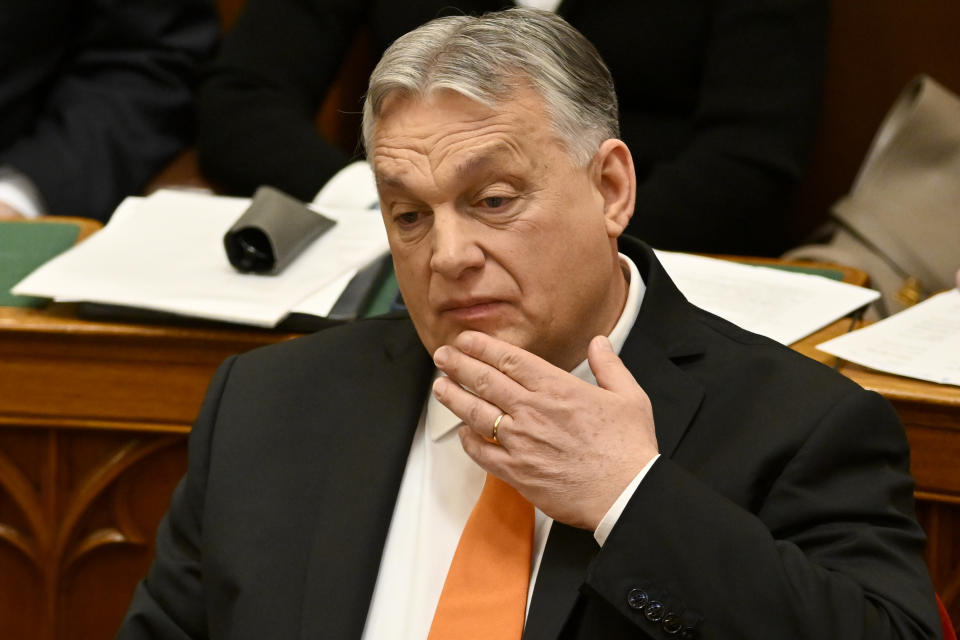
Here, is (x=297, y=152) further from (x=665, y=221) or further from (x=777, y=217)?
(x=777, y=217)

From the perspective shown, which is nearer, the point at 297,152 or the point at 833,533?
the point at 833,533

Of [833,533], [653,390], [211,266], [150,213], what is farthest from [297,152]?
[833,533]

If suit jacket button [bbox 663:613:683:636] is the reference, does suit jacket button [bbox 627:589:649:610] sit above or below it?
above

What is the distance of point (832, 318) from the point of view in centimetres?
176

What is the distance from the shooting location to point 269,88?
2768 millimetres

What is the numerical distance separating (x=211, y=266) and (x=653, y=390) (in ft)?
2.89

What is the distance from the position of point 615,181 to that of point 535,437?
34 centimetres

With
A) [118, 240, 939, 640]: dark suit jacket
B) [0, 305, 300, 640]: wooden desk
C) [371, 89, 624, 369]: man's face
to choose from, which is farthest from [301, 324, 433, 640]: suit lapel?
[0, 305, 300, 640]: wooden desk

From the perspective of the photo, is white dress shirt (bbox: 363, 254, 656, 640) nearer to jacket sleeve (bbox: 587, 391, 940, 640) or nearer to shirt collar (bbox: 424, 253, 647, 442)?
shirt collar (bbox: 424, 253, 647, 442)

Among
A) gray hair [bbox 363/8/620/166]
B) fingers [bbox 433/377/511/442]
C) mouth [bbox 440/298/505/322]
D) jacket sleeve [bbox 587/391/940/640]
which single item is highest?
gray hair [bbox 363/8/620/166]

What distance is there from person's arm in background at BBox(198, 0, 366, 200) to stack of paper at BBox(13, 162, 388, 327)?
476 millimetres

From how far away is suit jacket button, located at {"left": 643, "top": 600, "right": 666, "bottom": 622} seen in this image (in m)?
1.12

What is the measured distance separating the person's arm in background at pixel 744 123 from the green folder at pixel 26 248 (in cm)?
110

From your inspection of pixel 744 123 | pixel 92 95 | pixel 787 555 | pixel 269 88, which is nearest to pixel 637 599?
pixel 787 555
